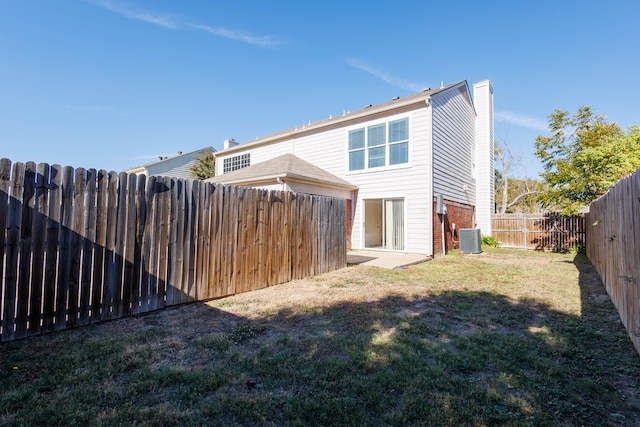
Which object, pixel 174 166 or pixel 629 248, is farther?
pixel 174 166

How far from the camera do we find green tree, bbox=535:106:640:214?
10.3m

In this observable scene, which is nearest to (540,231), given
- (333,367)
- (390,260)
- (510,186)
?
(390,260)

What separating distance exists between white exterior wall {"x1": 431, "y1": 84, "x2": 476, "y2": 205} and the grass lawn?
7.98 meters

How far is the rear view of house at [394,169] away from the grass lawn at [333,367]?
264 inches

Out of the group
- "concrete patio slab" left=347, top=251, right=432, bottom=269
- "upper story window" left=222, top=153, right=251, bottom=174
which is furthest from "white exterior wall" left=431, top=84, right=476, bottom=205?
"upper story window" left=222, top=153, right=251, bottom=174

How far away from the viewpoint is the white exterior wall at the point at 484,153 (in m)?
16.4

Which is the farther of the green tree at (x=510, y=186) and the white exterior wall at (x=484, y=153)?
the green tree at (x=510, y=186)

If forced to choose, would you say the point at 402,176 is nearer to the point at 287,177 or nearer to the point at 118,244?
the point at 287,177

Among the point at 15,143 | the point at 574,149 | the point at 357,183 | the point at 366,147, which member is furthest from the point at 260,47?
the point at 574,149

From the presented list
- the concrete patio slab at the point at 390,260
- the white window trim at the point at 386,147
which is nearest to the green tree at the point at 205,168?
the white window trim at the point at 386,147

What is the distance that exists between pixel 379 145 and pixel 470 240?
5.71 metres

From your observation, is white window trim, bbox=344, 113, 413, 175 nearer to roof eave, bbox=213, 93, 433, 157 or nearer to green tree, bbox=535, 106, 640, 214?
roof eave, bbox=213, 93, 433, 157

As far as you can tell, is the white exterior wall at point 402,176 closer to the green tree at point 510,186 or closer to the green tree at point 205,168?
the green tree at point 205,168

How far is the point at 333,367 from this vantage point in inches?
108
